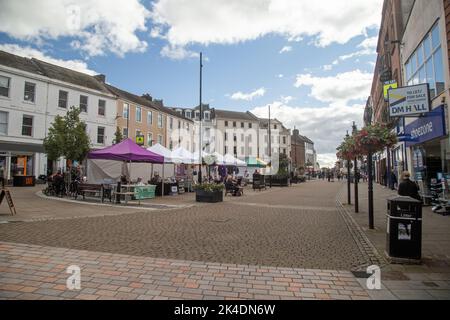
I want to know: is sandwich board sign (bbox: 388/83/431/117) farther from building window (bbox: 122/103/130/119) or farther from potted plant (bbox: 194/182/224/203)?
building window (bbox: 122/103/130/119)

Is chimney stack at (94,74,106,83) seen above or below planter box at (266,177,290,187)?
above

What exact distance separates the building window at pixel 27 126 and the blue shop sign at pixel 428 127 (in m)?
30.0

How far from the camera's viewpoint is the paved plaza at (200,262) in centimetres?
374

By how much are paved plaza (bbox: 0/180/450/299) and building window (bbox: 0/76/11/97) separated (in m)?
22.6

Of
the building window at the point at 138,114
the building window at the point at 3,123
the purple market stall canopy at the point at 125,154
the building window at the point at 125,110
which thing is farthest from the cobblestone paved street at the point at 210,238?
the building window at the point at 138,114

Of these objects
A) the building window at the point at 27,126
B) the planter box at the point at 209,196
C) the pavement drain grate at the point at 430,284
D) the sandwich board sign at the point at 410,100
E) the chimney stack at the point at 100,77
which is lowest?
the pavement drain grate at the point at 430,284

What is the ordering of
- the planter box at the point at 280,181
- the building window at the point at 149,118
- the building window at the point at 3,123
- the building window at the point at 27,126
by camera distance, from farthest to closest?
the building window at the point at 149,118 → the planter box at the point at 280,181 → the building window at the point at 27,126 → the building window at the point at 3,123

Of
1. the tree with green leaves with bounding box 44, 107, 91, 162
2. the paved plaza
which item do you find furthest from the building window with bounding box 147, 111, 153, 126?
the paved plaza

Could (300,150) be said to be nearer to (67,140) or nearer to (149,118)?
(149,118)

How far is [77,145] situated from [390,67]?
24.1 m

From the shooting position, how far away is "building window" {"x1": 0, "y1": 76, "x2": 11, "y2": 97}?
2508 centimetres

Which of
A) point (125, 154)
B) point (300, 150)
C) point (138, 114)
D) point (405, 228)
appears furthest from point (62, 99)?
point (300, 150)

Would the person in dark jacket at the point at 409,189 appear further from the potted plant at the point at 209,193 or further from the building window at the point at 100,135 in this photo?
the building window at the point at 100,135

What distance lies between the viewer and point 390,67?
23.3 meters
